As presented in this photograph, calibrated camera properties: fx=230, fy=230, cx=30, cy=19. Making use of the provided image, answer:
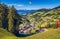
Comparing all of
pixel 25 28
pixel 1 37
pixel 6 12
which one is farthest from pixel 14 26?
pixel 25 28

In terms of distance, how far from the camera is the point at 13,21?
365ft

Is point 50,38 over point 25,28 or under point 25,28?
over

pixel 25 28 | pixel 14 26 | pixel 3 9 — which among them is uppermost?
pixel 3 9

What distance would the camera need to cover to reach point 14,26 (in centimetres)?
11094

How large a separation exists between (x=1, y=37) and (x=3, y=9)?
59.3 m

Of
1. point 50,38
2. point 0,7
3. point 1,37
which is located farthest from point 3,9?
point 50,38

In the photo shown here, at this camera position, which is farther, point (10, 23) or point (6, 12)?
point (6, 12)

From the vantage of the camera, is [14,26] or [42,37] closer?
[42,37]

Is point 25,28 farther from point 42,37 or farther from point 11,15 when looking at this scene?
point 42,37

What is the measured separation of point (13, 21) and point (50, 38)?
57.3m

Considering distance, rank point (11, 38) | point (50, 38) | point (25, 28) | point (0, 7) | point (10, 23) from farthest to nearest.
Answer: point (25, 28) < point (0, 7) < point (10, 23) < point (11, 38) < point (50, 38)

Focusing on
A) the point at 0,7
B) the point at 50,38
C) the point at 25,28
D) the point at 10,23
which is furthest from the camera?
the point at 25,28

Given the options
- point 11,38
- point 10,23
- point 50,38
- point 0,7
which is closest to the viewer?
point 50,38

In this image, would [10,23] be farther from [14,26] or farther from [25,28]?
[25,28]
